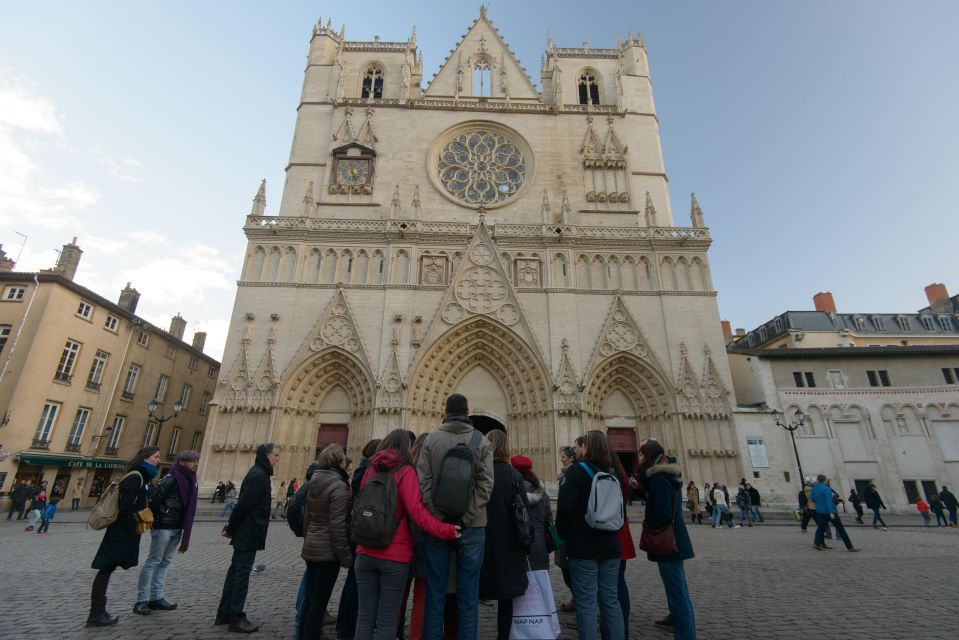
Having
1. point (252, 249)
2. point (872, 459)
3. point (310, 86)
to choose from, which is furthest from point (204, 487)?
point (872, 459)

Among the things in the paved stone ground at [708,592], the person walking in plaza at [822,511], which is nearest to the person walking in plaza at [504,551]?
the paved stone ground at [708,592]

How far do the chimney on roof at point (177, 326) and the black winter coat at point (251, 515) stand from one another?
2786cm

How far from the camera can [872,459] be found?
1945 centimetres

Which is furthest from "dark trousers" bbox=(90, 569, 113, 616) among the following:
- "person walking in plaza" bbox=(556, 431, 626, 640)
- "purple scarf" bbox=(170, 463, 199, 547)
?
"person walking in plaza" bbox=(556, 431, 626, 640)

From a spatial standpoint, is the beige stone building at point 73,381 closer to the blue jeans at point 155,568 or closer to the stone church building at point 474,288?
the stone church building at point 474,288

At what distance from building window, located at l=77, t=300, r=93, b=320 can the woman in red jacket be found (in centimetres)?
2416

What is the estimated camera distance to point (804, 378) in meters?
20.5

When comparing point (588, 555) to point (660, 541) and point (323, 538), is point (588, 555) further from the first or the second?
point (323, 538)

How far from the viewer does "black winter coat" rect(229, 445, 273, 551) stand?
15.7 feet

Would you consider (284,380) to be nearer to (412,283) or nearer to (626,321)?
(412,283)

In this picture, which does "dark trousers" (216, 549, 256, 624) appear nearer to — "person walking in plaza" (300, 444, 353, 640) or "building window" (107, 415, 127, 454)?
"person walking in plaza" (300, 444, 353, 640)

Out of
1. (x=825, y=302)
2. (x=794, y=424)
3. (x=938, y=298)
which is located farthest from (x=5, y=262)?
(x=938, y=298)

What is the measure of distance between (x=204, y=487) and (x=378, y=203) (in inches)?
573

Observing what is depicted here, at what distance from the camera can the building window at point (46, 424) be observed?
18641 mm
